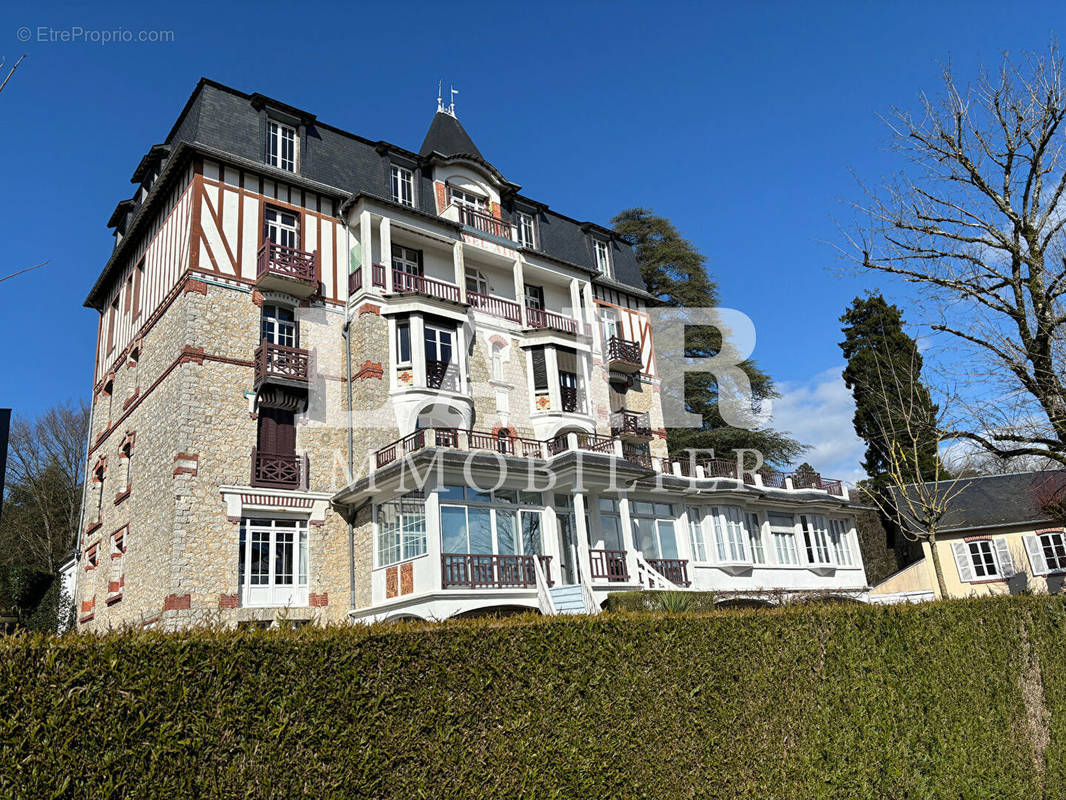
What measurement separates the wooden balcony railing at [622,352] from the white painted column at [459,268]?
6.37 metres

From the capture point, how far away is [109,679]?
4875 mm

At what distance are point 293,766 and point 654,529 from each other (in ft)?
60.8

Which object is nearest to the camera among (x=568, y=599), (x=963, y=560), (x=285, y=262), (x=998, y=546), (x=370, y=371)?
(x=568, y=599)

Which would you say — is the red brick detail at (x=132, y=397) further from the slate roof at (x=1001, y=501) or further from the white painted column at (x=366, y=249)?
the slate roof at (x=1001, y=501)

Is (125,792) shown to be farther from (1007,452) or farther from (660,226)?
(660,226)

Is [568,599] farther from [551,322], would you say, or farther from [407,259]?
[407,259]

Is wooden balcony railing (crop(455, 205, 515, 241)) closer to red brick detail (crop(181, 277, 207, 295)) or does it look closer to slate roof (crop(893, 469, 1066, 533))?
red brick detail (crop(181, 277, 207, 295))

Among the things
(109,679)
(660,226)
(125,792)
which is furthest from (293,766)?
(660,226)

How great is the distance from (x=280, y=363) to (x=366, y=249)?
4138 millimetres

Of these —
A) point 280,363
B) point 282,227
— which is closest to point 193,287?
point 280,363

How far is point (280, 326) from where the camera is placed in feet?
65.3

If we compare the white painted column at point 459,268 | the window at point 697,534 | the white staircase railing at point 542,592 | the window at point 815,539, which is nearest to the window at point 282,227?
the white painted column at point 459,268

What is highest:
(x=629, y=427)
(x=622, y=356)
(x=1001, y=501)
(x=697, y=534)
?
(x=622, y=356)

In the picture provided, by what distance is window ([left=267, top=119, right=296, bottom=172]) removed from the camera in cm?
2080
